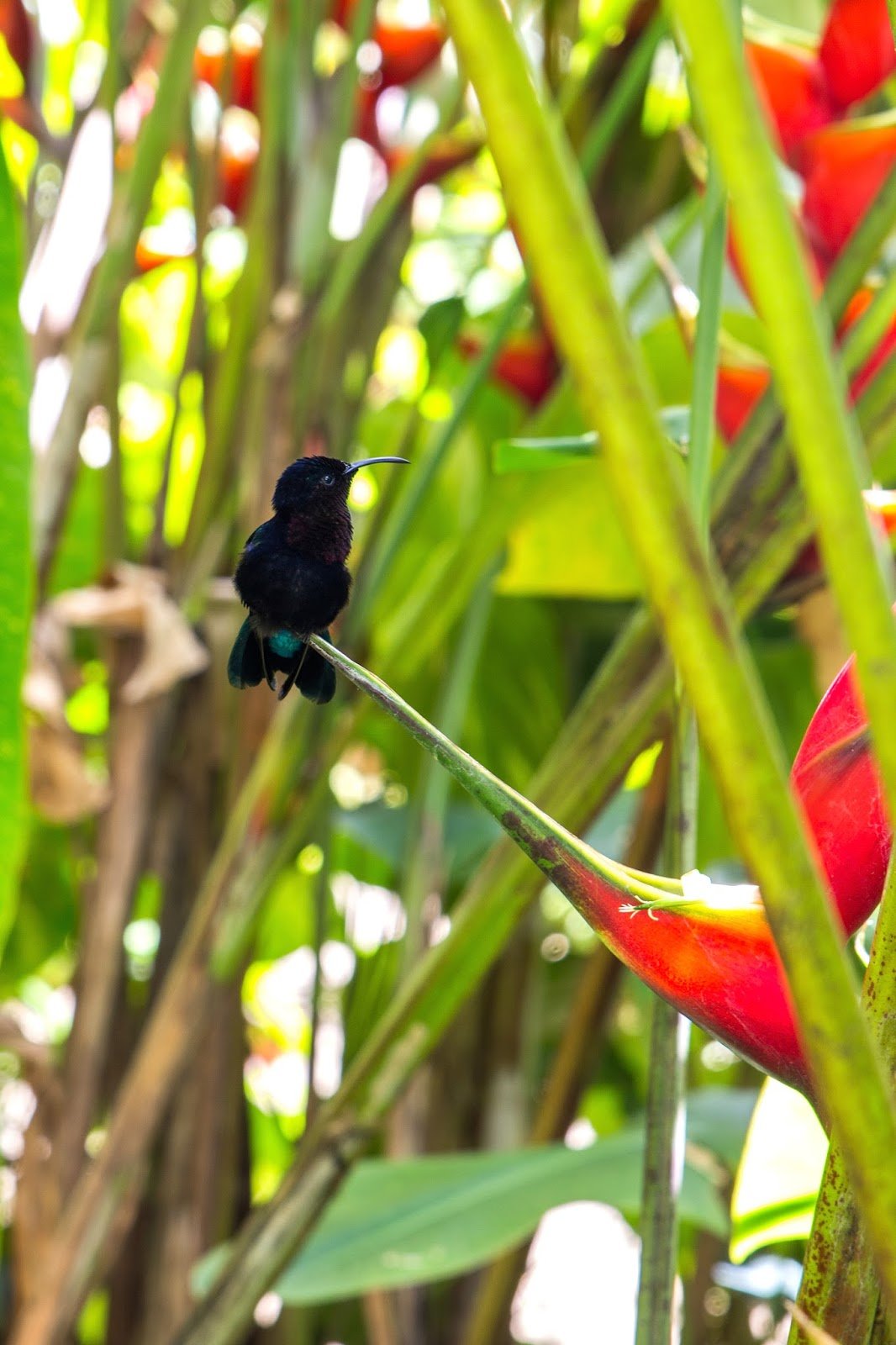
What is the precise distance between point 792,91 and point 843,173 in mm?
73

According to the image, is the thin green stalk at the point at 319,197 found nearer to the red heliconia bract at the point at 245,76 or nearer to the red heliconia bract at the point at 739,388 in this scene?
the red heliconia bract at the point at 245,76

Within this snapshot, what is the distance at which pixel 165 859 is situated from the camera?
2.11 ft

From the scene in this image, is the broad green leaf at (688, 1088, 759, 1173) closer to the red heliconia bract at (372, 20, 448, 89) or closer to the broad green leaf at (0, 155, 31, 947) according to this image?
the broad green leaf at (0, 155, 31, 947)

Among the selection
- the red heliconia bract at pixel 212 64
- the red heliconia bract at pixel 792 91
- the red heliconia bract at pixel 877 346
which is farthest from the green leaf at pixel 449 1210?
the red heliconia bract at pixel 212 64

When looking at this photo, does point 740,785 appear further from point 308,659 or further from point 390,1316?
point 390,1316

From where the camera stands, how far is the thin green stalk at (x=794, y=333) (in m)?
0.11

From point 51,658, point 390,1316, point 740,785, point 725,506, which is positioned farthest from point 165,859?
point 740,785

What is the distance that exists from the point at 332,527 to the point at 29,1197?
17.4 inches

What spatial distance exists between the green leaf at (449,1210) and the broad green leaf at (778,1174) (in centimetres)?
19

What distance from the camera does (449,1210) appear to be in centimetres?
54

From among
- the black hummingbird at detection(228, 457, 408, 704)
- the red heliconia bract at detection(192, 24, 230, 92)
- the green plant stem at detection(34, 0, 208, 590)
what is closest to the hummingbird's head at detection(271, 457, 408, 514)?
the black hummingbird at detection(228, 457, 408, 704)

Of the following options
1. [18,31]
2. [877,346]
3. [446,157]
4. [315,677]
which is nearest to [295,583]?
[315,677]

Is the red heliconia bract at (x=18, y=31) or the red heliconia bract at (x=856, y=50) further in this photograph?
the red heliconia bract at (x=18, y=31)

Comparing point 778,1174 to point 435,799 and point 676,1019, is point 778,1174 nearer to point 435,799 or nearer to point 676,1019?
point 676,1019
